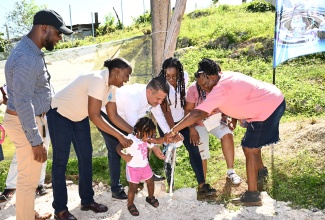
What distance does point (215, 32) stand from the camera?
13.4 m

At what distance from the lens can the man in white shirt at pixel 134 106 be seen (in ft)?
12.0

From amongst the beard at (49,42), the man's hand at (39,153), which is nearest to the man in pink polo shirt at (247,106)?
the man's hand at (39,153)

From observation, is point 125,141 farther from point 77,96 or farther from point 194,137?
point 194,137

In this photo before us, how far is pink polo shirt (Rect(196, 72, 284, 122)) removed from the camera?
361 centimetres

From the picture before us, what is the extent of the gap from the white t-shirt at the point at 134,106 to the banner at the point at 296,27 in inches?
82.0

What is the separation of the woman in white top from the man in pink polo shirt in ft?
2.30

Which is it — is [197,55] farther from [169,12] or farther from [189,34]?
[169,12]

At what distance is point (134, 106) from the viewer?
3.86m

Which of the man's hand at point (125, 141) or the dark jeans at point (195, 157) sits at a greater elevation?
the man's hand at point (125, 141)

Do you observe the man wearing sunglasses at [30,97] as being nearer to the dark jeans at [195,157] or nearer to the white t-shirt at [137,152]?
the white t-shirt at [137,152]

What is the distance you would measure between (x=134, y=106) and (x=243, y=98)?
1.03 m

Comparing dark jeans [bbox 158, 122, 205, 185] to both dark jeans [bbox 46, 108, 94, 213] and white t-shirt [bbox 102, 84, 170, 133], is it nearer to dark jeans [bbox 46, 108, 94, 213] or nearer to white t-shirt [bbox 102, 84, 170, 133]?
white t-shirt [bbox 102, 84, 170, 133]

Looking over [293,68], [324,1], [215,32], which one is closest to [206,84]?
[324,1]

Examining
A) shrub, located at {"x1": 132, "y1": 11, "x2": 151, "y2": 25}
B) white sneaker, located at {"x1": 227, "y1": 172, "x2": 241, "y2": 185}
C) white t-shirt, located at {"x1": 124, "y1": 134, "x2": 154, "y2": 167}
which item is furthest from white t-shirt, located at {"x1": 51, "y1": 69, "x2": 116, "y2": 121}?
shrub, located at {"x1": 132, "y1": 11, "x2": 151, "y2": 25}
